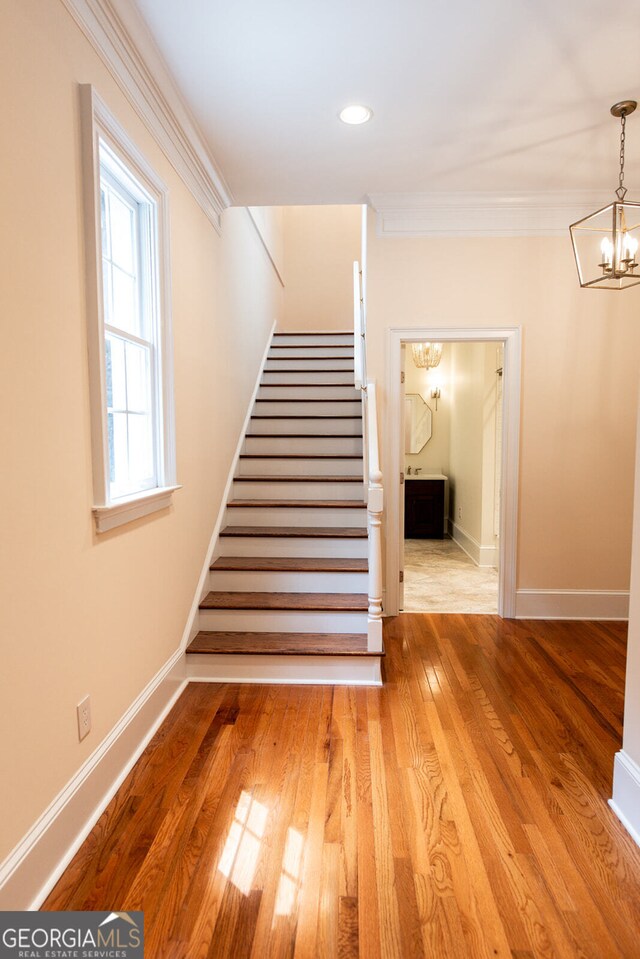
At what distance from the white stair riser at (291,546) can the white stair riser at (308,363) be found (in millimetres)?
2403

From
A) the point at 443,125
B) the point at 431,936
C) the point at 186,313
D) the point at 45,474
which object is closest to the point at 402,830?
the point at 431,936

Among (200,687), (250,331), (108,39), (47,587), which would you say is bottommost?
(200,687)

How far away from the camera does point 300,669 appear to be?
279 centimetres

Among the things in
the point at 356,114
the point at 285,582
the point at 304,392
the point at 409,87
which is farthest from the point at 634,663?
the point at 304,392

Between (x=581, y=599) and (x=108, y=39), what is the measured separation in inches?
152

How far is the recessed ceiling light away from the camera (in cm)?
251

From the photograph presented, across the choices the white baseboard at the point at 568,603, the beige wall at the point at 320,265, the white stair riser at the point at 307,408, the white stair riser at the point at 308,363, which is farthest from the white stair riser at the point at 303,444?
the beige wall at the point at 320,265

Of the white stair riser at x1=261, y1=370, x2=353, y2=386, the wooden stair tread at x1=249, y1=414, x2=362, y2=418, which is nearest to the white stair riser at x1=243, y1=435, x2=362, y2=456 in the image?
the wooden stair tread at x1=249, y1=414, x2=362, y2=418

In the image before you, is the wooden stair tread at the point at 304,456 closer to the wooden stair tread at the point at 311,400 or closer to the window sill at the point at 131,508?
the wooden stair tread at the point at 311,400

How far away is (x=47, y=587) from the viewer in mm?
1509

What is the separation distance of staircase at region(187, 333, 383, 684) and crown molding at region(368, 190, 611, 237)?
60.9 inches

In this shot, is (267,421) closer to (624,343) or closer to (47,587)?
(624,343)

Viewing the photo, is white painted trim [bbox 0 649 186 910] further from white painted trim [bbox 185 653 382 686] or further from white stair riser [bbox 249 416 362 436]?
white stair riser [bbox 249 416 362 436]

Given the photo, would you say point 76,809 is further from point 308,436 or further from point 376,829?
point 308,436
